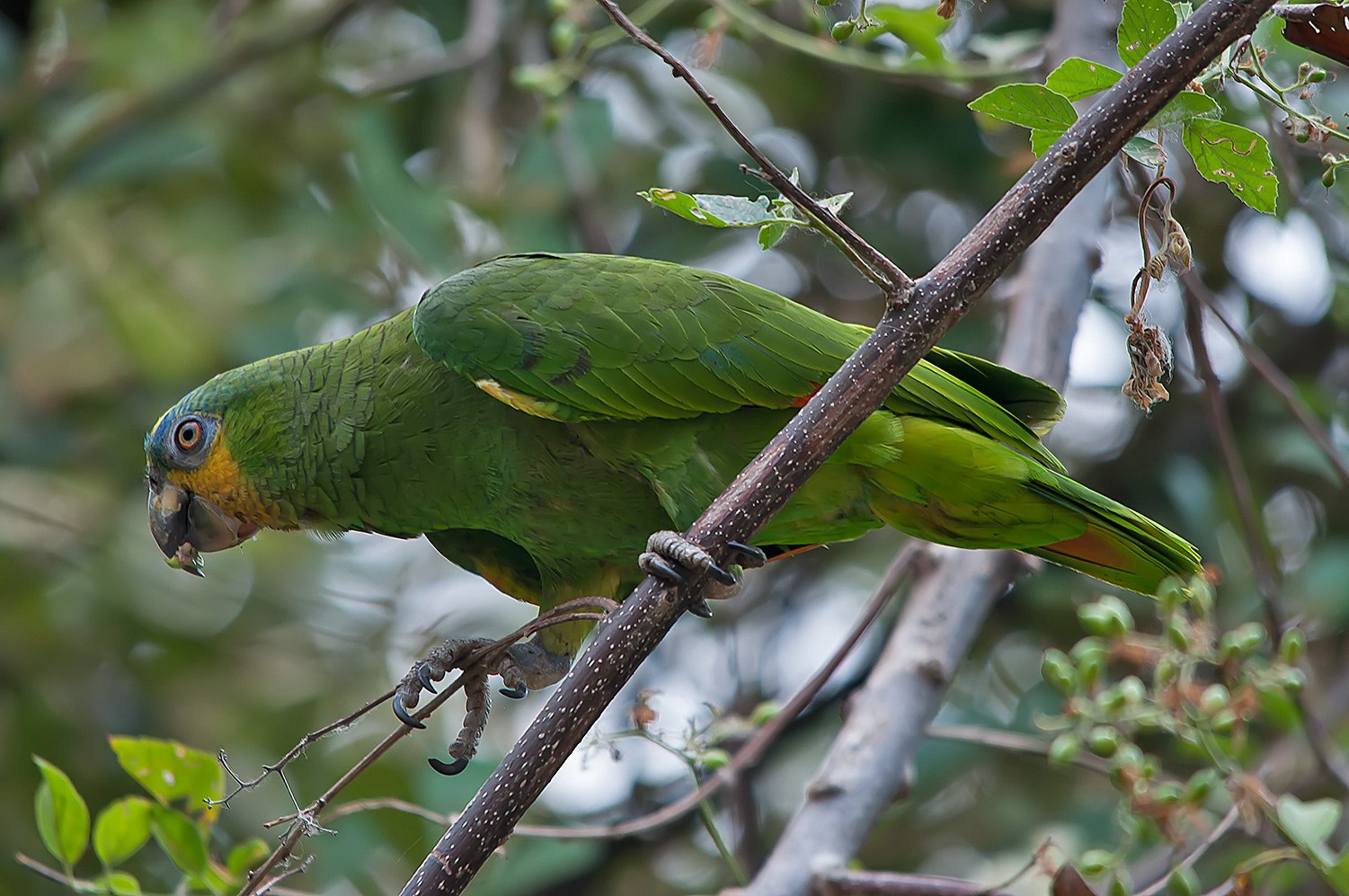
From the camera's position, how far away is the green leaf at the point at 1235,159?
146 cm

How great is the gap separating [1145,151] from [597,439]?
1.16m

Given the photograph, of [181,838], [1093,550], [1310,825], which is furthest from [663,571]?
[1310,825]

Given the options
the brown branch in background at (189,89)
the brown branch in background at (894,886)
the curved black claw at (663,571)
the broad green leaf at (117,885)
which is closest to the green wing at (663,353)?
the curved black claw at (663,571)

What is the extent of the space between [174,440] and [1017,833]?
2.59 meters

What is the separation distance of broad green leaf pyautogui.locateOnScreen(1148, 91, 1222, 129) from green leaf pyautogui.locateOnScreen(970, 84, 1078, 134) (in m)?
0.10

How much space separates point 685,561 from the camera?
1671 mm

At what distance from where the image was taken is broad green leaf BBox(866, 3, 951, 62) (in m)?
2.56

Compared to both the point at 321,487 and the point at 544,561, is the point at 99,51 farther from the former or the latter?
the point at 544,561

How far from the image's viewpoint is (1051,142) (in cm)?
156

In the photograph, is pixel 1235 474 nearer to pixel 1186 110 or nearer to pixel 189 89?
pixel 1186 110

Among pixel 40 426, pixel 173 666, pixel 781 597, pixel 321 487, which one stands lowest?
pixel 173 666

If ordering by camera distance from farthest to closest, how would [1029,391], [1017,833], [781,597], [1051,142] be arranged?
1. [781,597]
2. [1017,833]
3. [1029,391]
4. [1051,142]

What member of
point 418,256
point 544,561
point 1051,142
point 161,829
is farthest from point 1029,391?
point 418,256

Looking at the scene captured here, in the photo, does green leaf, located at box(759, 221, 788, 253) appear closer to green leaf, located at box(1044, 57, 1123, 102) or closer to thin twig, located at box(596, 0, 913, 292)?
thin twig, located at box(596, 0, 913, 292)
